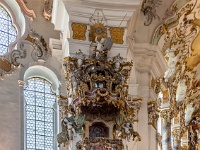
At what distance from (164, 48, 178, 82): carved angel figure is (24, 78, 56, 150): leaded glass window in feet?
11.5

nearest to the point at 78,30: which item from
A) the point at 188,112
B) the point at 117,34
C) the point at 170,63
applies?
the point at 117,34

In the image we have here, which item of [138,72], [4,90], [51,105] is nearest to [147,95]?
[138,72]

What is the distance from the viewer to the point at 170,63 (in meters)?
19.7

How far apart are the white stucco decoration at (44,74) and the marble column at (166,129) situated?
4.29 m

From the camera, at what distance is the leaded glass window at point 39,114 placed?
55.5 feet

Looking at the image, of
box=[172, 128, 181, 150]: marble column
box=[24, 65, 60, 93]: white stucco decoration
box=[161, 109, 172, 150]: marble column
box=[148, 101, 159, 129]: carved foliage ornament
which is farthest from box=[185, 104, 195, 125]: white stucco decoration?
box=[24, 65, 60, 93]: white stucco decoration

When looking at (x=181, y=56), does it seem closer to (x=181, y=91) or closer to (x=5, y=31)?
(x=181, y=91)

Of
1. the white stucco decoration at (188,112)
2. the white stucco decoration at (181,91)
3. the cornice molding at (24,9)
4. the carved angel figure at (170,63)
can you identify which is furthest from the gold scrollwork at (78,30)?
the white stucco decoration at (188,112)

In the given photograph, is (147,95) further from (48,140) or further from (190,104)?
(190,104)

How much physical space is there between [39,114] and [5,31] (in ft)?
7.11

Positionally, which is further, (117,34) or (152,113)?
(152,113)

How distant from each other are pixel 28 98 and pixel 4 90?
2.87 ft

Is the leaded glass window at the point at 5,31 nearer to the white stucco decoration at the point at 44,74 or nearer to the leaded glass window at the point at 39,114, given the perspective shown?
the white stucco decoration at the point at 44,74

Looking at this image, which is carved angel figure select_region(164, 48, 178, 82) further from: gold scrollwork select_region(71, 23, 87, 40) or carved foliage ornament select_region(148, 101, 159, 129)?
gold scrollwork select_region(71, 23, 87, 40)
